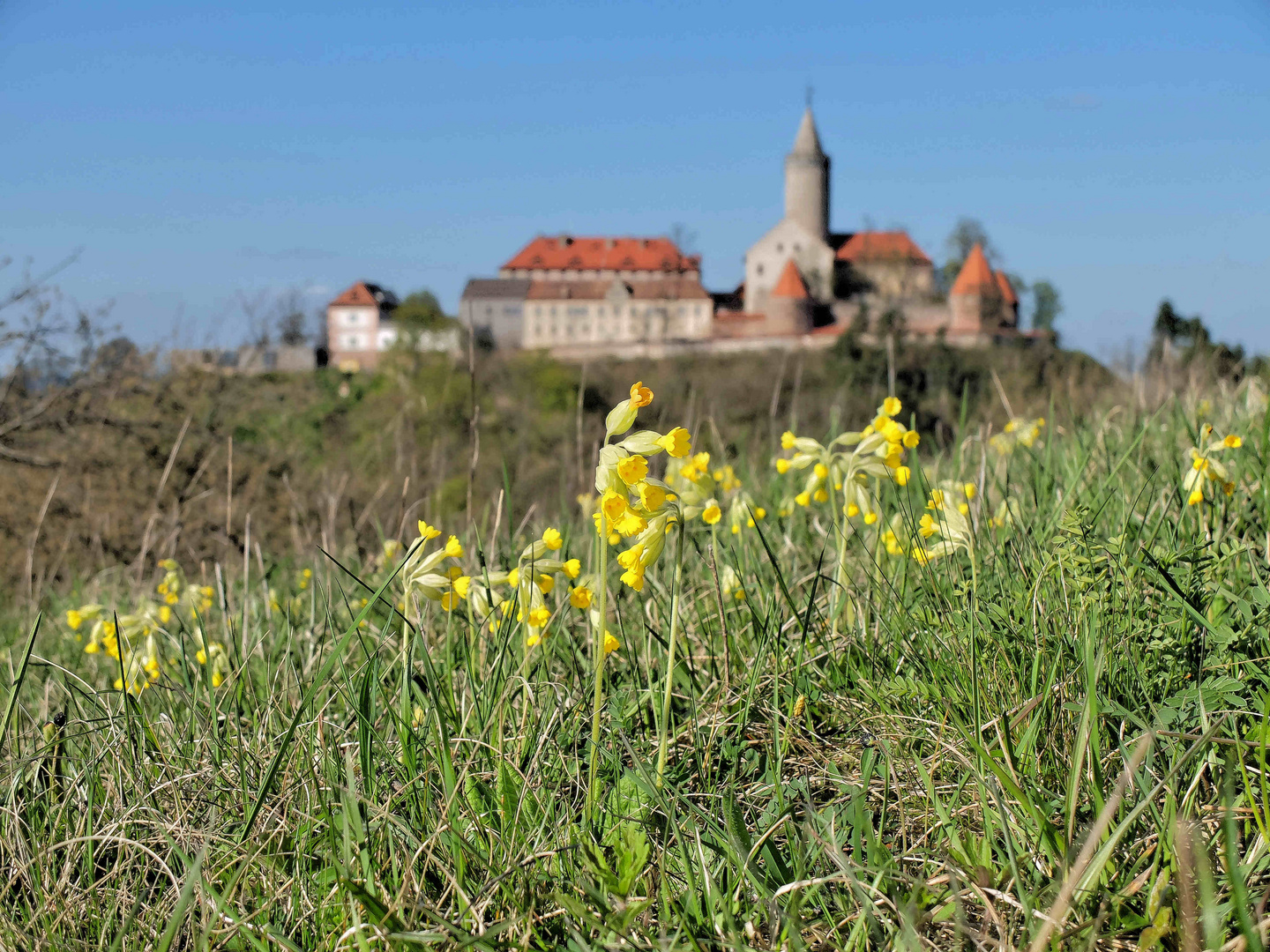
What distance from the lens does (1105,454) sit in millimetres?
3057

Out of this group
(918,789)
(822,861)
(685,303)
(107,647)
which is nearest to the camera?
(822,861)

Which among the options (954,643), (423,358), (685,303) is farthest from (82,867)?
(685,303)

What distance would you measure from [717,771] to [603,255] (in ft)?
272

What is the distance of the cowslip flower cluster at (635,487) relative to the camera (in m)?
1.39

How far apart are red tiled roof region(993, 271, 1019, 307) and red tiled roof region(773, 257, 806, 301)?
13.1 m

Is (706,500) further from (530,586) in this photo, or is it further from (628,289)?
(628,289)

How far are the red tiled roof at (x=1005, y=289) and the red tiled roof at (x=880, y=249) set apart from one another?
751cm

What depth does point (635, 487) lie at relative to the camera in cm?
148

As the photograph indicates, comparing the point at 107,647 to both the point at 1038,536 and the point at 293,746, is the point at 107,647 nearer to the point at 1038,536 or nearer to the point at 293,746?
the point at 293,746

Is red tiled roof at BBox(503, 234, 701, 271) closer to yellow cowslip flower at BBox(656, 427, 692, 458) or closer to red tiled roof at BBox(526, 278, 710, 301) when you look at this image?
red tiled roof at BBox(526, 278, 710, 301)

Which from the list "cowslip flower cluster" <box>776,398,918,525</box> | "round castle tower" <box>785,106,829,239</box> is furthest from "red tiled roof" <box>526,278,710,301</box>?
"cowslip flower cluster" <box>776,398,918,525</box>

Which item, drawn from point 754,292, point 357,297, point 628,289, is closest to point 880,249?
point 754,292

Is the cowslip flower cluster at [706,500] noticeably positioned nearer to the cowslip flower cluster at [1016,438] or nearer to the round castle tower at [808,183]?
the cowslip flower cluster at [1016,438]

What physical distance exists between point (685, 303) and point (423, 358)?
110ft
